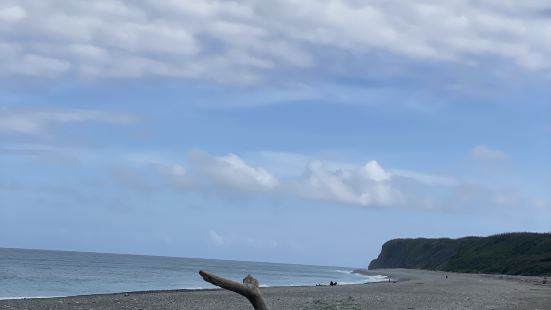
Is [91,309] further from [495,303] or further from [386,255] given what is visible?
[386,255]

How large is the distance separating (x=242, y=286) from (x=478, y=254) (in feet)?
391

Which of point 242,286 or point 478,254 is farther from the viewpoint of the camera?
point 478,254

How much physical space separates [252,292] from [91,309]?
79.3 ft

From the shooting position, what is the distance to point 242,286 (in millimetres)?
9617

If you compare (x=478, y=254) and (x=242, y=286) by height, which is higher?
(x=478, y=254)

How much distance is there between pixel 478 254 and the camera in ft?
401

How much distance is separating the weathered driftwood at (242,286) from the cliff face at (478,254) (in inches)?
3224

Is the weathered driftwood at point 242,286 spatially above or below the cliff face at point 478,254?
below

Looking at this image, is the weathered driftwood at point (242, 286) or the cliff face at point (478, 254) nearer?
the weathered driftwood at point (242, 286)

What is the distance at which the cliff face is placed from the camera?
315ft

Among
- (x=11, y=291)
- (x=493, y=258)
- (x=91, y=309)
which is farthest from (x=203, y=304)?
(x=493, y=258)

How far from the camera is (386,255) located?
18375 centimetres

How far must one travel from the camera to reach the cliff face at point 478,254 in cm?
9612

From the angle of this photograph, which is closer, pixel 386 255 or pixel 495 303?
pixel 495 303
